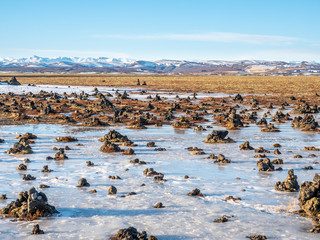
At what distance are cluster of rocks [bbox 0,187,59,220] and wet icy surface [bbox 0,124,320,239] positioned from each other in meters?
0.34

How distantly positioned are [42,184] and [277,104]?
44.3 meters

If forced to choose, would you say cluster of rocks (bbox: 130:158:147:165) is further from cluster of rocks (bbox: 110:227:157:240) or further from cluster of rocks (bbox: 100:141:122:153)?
cluster of rocks (bbox: 110:227:157:240)

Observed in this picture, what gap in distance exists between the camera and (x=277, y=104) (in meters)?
54.4

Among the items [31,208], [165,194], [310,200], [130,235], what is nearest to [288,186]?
[310,200]

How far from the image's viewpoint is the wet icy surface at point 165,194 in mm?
11523

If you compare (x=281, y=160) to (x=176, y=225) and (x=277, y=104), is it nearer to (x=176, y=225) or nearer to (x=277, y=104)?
(x=176, y=225)

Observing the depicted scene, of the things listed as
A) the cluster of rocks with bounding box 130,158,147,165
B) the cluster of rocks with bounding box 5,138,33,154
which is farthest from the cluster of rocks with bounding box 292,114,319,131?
the cluster of rocks with bounding box 5,138,33,154

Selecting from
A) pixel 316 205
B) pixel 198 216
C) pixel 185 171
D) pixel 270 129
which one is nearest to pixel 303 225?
pixel 316 205

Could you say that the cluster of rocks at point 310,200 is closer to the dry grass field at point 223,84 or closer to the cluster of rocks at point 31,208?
the cluster of rocks at point 31,208

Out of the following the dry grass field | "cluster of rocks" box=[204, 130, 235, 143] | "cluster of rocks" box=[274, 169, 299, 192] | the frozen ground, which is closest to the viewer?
the frozen ground

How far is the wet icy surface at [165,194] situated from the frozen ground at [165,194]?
3 centimetres

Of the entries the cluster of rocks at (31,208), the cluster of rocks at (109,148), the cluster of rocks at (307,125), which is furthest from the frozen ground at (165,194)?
the cluster of rocks at (307,125)

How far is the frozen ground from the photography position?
1152 centimetres

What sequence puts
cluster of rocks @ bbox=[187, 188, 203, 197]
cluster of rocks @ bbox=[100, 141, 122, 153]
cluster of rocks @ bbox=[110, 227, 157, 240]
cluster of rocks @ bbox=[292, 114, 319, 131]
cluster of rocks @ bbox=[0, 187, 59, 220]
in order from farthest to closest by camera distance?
cluster of rocks @ bbox=[292, 114, 319, 131] < cluster of rocks @ bbox=[100, 141, 122, 153] < cluster of rocks @ bbox=[187, 188, 203, 197] < cluster of rocks @ bbox=[0, 187, 59, 220] < cluster of rocks @ bbox=[110, 227, 157, 240]
